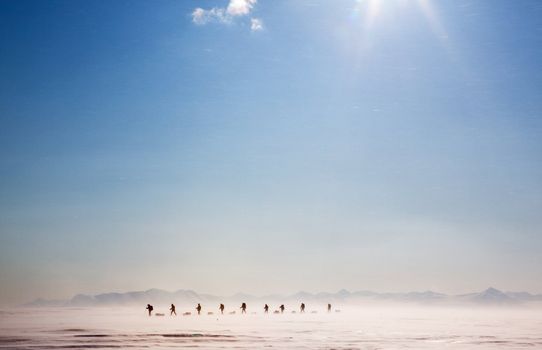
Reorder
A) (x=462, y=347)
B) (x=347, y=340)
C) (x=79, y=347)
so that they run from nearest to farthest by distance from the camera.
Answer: (x=79, y=347)
(x=462, y=347)
(x=347, y=340)

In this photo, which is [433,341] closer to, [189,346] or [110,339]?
[189,346]

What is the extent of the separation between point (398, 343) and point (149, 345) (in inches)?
542

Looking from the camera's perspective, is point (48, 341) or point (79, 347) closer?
point (79, 347)

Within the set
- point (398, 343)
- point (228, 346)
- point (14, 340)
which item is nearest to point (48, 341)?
point (14, 340)

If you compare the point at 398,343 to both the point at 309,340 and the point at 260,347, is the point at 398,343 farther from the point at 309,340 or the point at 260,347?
the point at 260,347

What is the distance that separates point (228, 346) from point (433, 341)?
12682 millimetres

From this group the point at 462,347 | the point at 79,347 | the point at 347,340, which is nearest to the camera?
the point at 79,347

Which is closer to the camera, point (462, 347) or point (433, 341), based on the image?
point (462, 347)

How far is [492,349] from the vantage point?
26.2 meters

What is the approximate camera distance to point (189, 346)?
84.7ft

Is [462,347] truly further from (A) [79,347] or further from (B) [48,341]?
(B) [48,341]

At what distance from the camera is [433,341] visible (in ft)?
97.8

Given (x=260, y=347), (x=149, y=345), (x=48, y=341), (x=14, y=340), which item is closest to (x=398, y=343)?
(x=260, y=347)

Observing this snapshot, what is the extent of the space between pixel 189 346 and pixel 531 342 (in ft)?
68.0
